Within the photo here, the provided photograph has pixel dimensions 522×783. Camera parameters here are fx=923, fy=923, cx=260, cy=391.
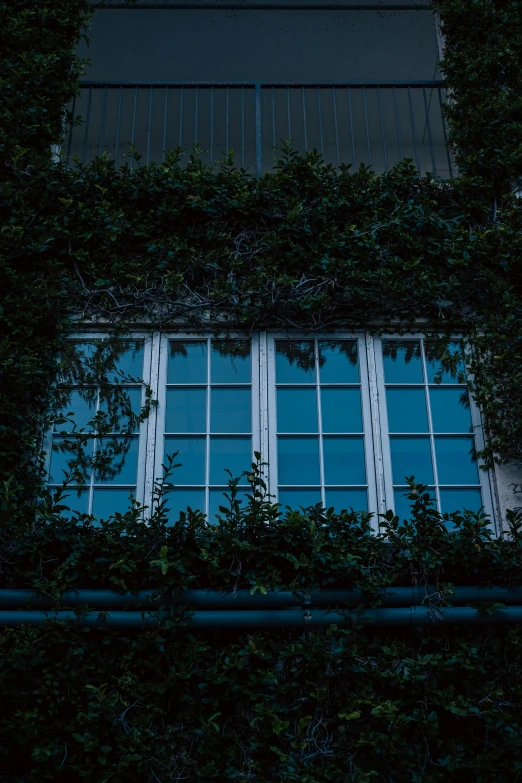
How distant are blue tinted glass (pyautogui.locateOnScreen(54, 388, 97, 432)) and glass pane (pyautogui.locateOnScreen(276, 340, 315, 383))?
1.41 metres

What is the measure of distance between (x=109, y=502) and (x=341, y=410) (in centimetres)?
183

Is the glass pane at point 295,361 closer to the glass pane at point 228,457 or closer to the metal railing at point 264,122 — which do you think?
the glass pane at point 228,457

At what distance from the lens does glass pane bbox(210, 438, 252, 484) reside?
6637 millimetres

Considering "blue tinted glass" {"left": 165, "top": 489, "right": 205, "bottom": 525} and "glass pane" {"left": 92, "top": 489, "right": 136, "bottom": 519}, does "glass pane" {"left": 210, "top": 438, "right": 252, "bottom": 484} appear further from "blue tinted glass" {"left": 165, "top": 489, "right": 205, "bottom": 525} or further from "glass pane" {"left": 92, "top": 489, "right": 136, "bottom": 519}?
"glass pane" {"left": 92, "top": 489, "right": 136, "bottom": 519}

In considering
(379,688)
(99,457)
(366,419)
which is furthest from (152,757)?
(366,419)

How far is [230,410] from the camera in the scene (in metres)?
6.91

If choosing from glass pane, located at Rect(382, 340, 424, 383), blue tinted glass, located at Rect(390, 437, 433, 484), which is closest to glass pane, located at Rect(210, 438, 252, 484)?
blue tinted glass, located at Rect(390, 437, 433, 484)

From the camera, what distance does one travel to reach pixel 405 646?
5.90 metres

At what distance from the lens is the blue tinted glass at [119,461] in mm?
6594

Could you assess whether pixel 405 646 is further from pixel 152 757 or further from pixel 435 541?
pixel 152 757

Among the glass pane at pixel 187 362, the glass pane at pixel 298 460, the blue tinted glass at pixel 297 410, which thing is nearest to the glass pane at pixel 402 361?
the blue tinted glass at pixel 297 410

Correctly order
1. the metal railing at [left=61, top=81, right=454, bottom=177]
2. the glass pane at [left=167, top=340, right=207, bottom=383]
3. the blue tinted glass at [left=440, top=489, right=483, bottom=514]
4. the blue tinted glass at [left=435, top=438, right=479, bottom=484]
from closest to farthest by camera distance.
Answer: the blue tinted glass at [left=440, top=489, right=483, bottom=514] → the blue tinted glass at [left=435, top=438, right=479, bottom=484] → the glass pane at [left=167, top=340, right=207, bottom=383] → the metal railing at [left=61, top=81, right=454, bottom=177]

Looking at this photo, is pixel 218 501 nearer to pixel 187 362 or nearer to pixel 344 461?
pixel 344 461

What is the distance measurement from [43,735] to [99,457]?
1936 millimetres
